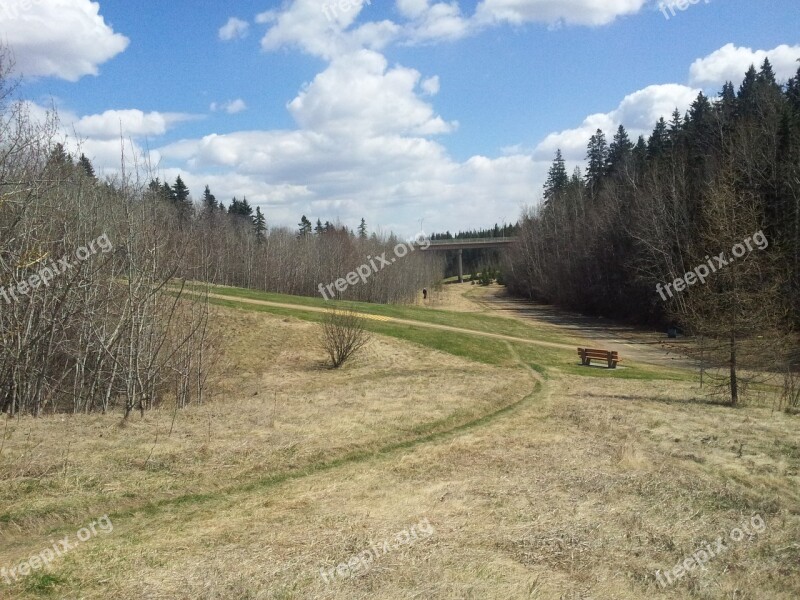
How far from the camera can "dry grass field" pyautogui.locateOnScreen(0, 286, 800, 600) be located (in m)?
5.59

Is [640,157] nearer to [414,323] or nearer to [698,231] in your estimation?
[698,231]

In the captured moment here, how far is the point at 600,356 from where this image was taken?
23.9m

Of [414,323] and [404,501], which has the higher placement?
[414,323]

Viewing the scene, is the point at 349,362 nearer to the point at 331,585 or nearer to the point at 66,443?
the point at 66,443

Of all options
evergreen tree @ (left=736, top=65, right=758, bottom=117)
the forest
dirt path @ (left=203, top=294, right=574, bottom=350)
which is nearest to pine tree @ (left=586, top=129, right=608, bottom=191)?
the forest

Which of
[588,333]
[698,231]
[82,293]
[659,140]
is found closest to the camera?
[82,293]

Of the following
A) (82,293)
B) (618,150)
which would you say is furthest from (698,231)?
(618,150)

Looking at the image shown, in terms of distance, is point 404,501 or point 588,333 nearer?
point 404,501

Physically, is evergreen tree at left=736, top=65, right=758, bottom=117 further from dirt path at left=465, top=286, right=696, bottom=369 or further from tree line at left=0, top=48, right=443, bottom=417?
tree line at left=0, top=48, right=443, bottom=417

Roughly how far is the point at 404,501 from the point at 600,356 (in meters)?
18.1

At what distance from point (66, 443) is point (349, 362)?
45.5 feet

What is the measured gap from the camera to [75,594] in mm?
5184

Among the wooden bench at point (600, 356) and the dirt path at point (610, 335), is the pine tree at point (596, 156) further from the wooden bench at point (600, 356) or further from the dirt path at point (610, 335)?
the wooden bench at point (600, 356)

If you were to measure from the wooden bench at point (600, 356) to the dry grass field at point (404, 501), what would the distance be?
359 inches
